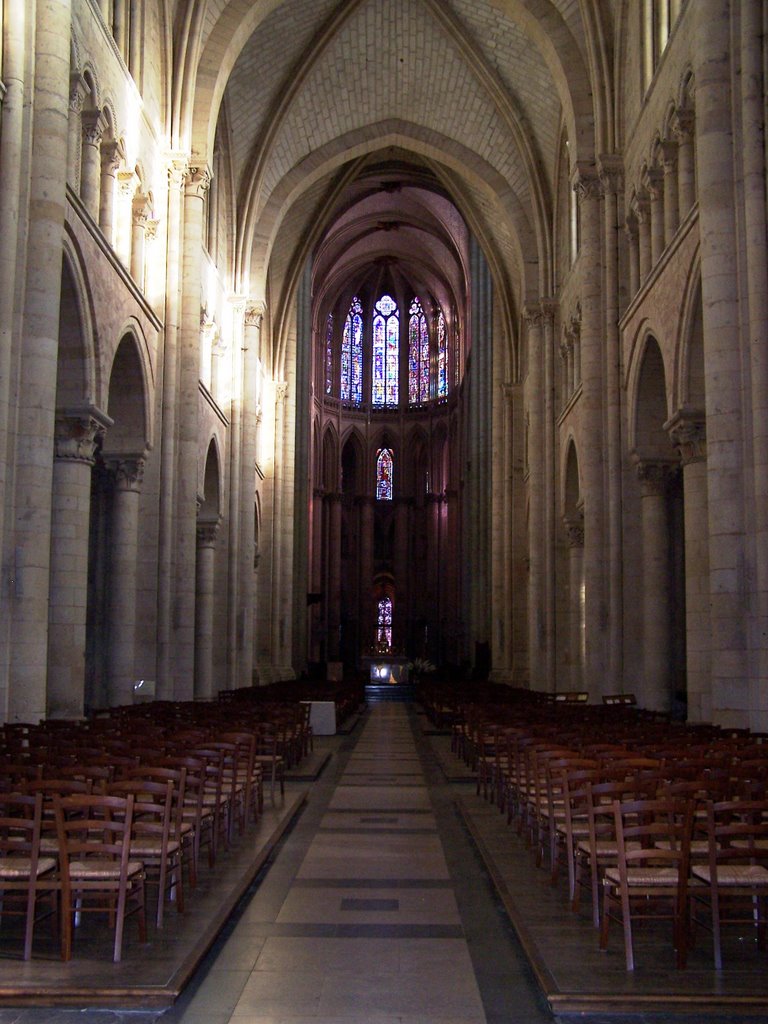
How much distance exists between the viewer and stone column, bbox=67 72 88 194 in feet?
60.6

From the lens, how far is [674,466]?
2289cm

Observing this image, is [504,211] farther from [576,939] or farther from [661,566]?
[576,939]

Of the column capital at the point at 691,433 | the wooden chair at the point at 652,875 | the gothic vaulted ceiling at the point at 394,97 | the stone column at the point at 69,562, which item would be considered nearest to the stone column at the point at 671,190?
the column capital at the point at 691,433

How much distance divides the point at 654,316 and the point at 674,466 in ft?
10.3

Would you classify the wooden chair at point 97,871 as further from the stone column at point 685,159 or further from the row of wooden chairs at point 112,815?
the stone column at point 685,159

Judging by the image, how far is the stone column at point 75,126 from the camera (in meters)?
18.5

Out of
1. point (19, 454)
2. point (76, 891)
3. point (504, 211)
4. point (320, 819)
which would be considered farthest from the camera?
point (504, 211)

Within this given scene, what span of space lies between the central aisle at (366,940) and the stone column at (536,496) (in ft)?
71.1

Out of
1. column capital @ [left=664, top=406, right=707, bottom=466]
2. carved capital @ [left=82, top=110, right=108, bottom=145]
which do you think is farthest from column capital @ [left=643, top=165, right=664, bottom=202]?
carved capital @ [left=82, top=110, right=108, bottom=145]

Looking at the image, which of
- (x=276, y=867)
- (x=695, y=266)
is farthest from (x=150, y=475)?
(x=276, y=867)

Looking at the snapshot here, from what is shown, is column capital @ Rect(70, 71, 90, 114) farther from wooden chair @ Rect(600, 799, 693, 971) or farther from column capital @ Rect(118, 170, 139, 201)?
wooden chair @ Rect(600, 799, 693, 971)

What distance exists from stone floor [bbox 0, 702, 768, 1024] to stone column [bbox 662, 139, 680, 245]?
13.2m

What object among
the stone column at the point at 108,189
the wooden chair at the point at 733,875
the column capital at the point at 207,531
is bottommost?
the wooden chair at the point at 733,875

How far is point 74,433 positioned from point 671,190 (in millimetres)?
11499
